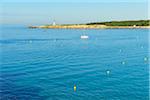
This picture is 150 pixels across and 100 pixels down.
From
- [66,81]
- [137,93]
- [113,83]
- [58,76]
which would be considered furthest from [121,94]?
[58,76]

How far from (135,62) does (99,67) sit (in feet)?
28.2

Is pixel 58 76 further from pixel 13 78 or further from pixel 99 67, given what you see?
pixel 99 67

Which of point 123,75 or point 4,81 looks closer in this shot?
point 4,81

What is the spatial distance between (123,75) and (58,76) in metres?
9.34

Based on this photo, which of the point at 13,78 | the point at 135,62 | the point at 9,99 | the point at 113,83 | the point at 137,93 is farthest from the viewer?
the point at 135,62

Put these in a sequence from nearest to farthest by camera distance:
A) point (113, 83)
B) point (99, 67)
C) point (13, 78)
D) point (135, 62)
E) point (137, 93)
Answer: point (137, 93), point (113, 83), point (13, 78), point (99, 67), point (135, 62)

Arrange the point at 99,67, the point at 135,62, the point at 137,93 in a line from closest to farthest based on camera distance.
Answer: the point at 137,93, the point at 99,67, the point at 135,62

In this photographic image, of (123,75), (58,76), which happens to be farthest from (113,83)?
(58,76)

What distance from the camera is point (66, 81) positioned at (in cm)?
3944

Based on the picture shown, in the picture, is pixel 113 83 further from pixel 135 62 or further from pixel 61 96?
pixel 135 62

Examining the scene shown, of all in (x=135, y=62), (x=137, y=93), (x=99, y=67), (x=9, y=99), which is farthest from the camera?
(x=135, y=62)

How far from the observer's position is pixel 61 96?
32.7 metres

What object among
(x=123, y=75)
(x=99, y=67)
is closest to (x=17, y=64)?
(x=99, y=67)

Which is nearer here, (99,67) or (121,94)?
(121,94)
